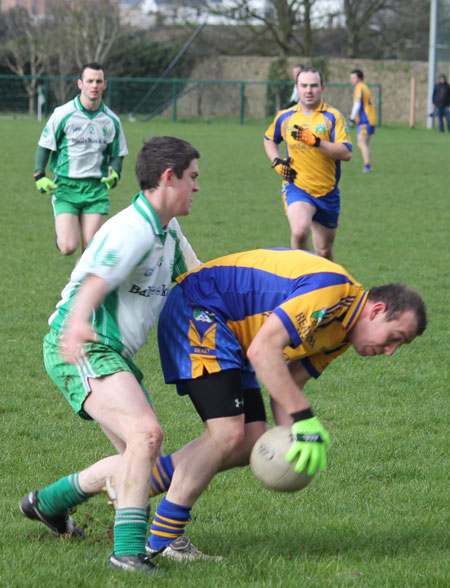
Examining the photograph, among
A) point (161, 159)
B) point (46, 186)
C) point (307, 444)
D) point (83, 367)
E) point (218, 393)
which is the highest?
point (161, 159)

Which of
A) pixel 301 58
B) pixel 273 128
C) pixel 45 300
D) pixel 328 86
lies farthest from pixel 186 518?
pixel 301 58

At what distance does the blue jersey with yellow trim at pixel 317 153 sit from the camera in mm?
9656

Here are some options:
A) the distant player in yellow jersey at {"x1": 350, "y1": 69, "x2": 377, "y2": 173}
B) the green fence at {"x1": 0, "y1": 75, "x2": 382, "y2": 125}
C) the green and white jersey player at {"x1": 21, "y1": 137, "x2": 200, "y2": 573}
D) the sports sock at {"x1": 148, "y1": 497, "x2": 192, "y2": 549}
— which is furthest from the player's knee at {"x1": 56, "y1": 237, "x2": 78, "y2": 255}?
the green fence at {"x1": 0, "y1": 75, "x2": 382, "y2": 125}

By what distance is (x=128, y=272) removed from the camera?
3.62 metres

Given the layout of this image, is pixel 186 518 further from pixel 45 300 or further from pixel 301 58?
pixel 301 58

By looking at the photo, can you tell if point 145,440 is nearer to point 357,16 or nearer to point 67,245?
point 67,245

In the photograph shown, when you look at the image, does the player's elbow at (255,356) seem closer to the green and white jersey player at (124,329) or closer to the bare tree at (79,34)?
the green and white jersey player at (124,329)

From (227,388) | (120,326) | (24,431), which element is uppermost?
(120,326)

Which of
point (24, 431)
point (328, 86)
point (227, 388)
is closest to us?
point (227, 388)

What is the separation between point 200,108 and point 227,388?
40.9 m

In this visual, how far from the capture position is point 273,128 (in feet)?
33.1

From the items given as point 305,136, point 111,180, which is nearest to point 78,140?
point 111,180

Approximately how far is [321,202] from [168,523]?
617cm

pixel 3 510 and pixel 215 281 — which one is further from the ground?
pixel 215 281
